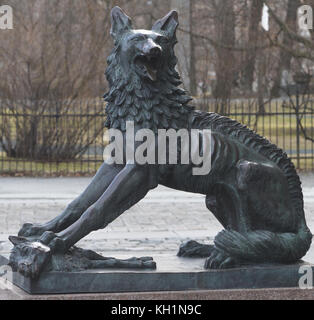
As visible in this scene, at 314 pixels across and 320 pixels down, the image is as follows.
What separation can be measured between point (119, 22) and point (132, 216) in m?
6.24

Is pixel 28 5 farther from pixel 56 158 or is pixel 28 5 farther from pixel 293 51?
pixel 293 51

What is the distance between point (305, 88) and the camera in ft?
65.8

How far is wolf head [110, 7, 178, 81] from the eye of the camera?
5309 millimetres

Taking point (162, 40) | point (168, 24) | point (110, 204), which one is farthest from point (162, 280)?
point (168, 24)

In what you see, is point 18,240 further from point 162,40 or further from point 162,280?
point 162,40

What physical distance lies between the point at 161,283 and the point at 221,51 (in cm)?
1565

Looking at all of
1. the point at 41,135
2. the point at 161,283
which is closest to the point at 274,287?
the point at 161,283

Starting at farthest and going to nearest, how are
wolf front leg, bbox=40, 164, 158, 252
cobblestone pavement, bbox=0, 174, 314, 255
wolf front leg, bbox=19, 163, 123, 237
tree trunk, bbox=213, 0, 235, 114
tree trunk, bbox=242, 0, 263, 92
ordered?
tree trunk, bbox=242, 0, 263, 92
tree trunk, bbox=213, 0, 235, 114
cobblestone pavement, bbox=0, 174, 314, 255
wolf front leg, bbox=19, 163, 123, 237
wolf front leg, bbox=40, 164, 158, 252

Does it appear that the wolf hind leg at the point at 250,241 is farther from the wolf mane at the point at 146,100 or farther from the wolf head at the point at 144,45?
the wolf head at the point at 144,45

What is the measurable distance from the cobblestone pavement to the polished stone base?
4.95 feet

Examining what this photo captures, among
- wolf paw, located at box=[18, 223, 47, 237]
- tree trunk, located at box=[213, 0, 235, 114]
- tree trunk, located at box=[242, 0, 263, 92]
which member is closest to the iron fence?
tree trunk, located at box=[213, 0, 235, 114]

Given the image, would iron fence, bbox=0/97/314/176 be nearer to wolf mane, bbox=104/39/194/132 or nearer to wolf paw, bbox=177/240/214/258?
wolf paw, bbox=177/240/214/258

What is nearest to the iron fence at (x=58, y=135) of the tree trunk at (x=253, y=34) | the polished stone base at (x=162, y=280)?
the tree trunk at (x=253, y=34)
